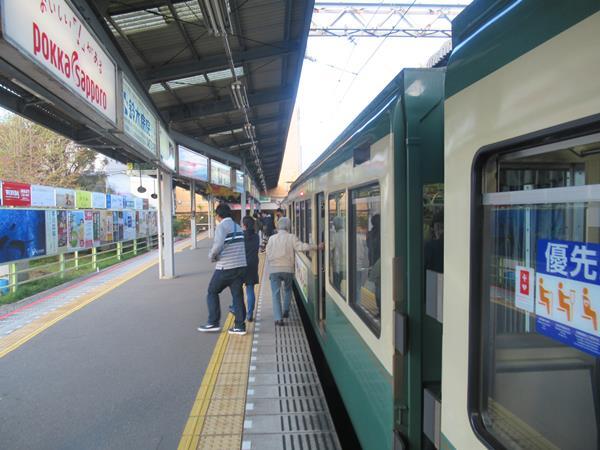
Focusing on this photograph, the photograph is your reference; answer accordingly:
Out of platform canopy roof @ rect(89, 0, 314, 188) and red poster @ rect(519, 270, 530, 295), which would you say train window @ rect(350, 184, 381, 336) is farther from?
platform canopy roof @ rect(89, 0, 314, 188)

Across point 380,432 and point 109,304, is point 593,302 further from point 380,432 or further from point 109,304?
point 109,304

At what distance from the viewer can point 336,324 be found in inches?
142

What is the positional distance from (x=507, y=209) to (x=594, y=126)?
355 mm

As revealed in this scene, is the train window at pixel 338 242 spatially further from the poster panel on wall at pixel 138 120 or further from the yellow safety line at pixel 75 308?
the yellow safety line at pixel 75 308

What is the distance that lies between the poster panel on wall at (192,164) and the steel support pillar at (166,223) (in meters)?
0.45

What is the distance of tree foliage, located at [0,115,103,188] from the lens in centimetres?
2320

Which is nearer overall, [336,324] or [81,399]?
[336,324]

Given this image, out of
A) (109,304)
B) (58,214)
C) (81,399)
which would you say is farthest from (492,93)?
(58,214)

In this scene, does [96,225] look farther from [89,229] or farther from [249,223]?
[249,223]

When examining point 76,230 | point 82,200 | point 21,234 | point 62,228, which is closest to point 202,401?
point 21,234

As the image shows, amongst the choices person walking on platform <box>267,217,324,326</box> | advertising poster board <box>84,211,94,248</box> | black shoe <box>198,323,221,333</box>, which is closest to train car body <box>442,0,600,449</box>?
person walking on platform <box>267,217,324,326</box>

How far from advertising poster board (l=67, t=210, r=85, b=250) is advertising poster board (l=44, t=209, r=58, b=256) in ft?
2.51

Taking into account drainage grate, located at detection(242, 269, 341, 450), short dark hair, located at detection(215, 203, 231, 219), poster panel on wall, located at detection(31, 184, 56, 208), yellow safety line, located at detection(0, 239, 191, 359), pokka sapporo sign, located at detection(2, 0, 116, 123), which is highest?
pokka sapporo sign, located at detection(2, 0, 116, 123)

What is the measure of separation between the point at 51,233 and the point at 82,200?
9.51ft
